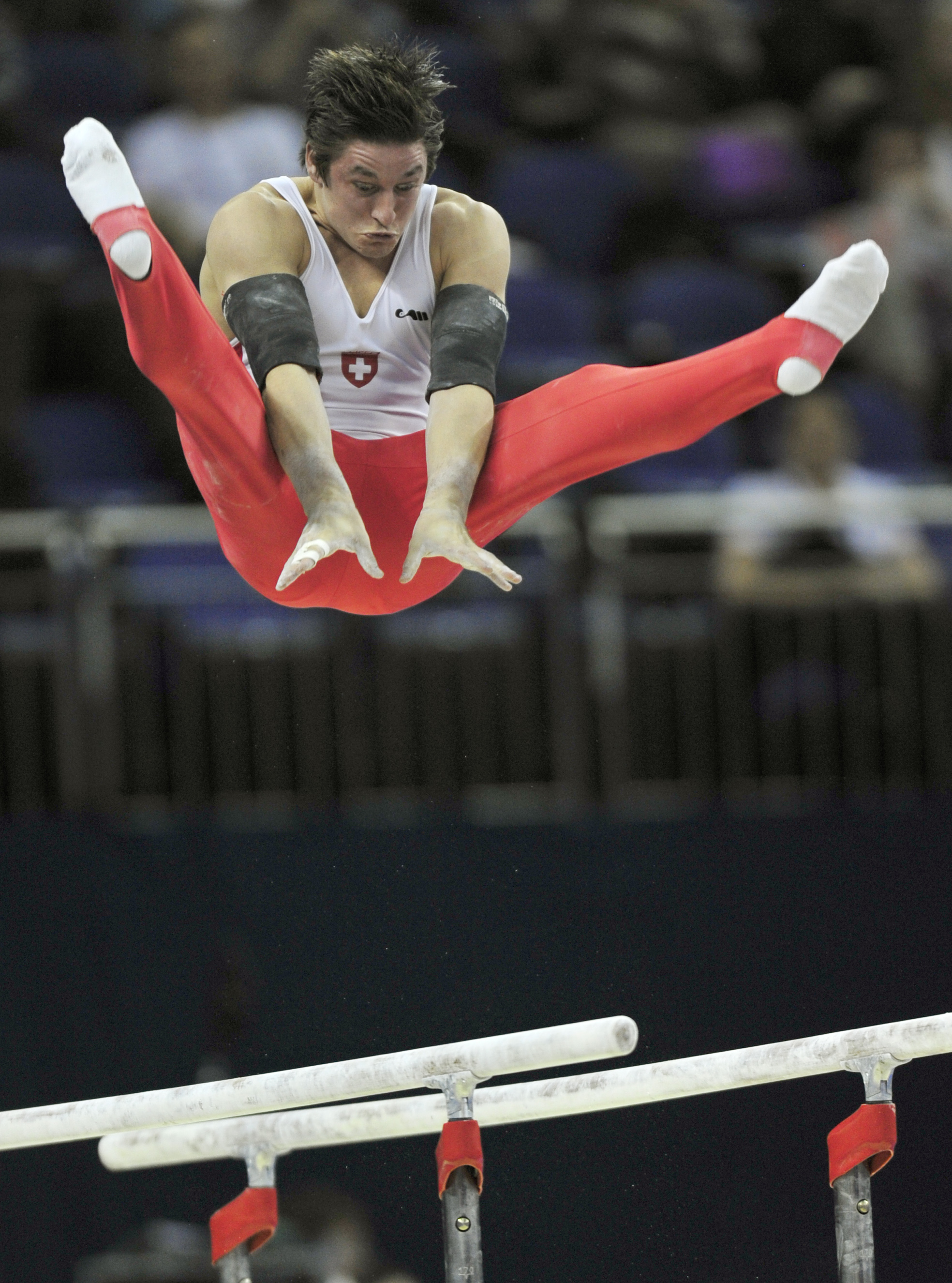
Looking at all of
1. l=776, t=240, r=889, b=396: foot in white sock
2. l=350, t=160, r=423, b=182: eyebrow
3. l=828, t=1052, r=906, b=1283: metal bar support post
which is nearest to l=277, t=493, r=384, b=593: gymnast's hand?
l=350, t=160, r=423, b=182: eyebrow

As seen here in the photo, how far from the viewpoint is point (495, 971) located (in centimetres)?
525

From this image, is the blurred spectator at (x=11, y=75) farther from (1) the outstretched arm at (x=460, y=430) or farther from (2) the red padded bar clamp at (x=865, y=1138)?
(2) the red padded bar clamp at (x=865, y=1138)

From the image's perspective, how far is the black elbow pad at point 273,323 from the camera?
3363mm

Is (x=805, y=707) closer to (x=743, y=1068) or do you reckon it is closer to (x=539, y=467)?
(x=539, y=467)

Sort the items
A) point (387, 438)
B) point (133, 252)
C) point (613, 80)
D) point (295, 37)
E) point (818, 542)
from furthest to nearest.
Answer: point (613, 80)
point (295, 37)
point (818, 542)
point (387, 438)
point (133, 252)

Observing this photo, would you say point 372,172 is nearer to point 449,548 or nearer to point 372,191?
point 372,191

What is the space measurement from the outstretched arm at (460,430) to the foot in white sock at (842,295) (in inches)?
23.5

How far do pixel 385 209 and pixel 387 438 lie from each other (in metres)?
0.57

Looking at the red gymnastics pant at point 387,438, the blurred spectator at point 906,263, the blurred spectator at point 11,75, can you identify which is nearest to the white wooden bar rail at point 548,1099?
the red gymnastics pant at point 387,438

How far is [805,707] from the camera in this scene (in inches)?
215

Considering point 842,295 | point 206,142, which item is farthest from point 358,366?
point 206,142

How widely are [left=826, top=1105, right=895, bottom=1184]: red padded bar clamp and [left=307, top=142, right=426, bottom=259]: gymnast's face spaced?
182cm

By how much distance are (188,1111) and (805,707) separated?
2.83 m

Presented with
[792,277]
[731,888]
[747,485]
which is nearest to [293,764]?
[731,888]
